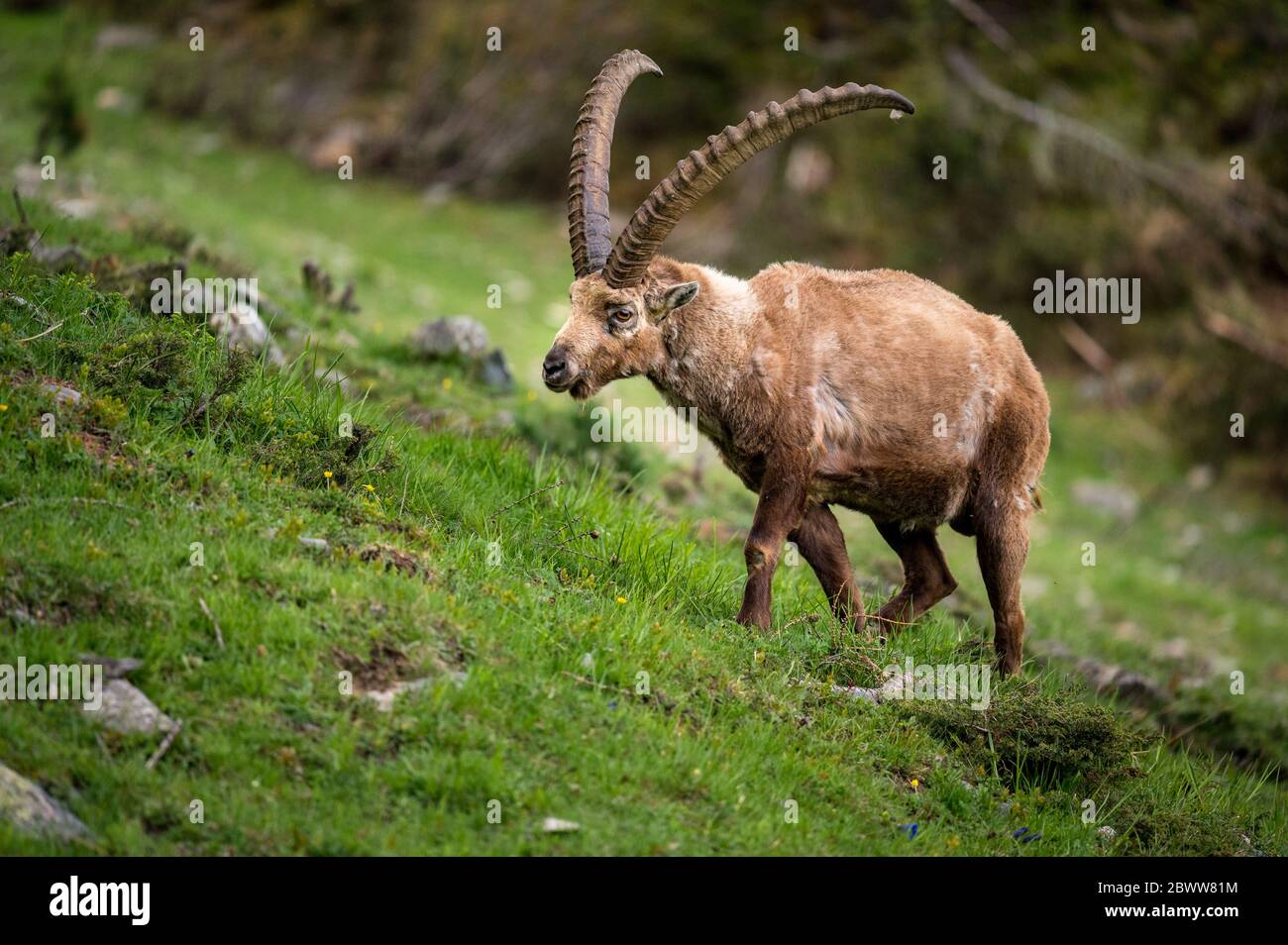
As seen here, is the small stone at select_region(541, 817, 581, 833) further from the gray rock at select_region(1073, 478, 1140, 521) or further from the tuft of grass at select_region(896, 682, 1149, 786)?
the gray rock at select_region(1073, 478, 1140, 521)

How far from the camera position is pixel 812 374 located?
27.6 ft

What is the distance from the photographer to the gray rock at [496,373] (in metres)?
12.4

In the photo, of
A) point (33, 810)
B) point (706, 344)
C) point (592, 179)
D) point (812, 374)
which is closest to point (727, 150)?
point (592, 179)

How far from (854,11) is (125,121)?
47.2ft

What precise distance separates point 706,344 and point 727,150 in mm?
1160

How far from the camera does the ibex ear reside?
827 cm

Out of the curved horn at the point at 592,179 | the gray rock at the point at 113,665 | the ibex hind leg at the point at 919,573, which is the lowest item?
the gray rock at the point at 113,665

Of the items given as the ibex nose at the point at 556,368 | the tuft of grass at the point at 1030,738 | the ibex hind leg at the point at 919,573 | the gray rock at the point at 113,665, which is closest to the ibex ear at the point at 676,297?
the ibex nose at the point at 556,368

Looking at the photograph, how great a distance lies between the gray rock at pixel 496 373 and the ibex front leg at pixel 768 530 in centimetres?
479

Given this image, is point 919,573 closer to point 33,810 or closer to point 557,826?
point 557,826

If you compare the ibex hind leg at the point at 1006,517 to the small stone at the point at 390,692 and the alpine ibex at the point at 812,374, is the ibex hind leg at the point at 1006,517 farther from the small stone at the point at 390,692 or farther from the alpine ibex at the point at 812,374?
the small stone at the point at 390,692
